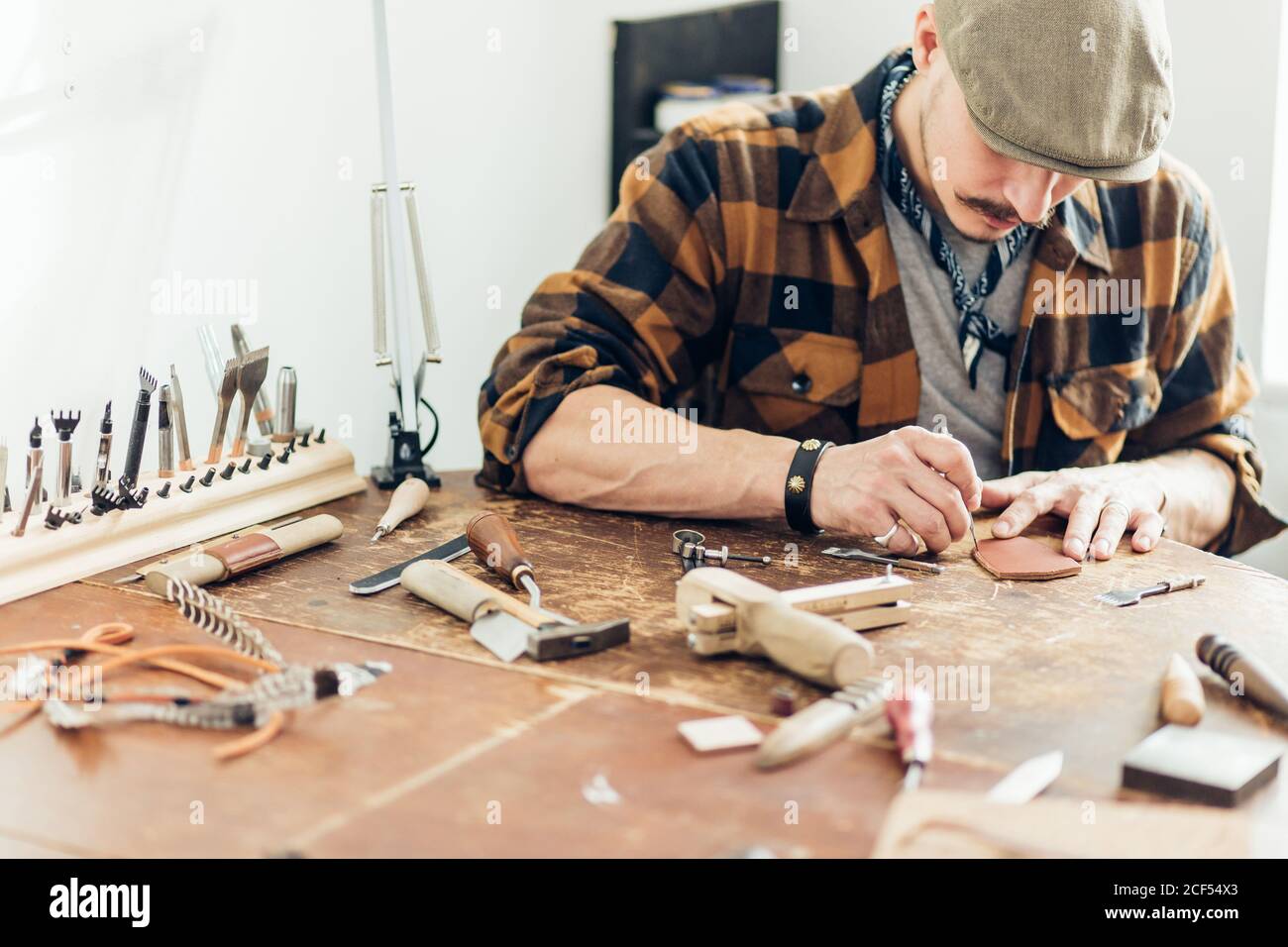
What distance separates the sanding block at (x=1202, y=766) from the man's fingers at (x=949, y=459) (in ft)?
1.75

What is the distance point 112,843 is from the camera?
32.6 inches

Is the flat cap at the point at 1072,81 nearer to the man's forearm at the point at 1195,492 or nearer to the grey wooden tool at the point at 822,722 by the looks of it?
the man's forearm at the point at 1195,492

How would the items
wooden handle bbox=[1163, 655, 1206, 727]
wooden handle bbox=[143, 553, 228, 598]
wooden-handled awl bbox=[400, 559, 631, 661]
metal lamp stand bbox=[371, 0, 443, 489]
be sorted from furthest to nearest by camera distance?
metal lamp stand bbox=[371, 0, 443, 489], wooden handle bbox=[143, 553, 228, 598], wooden-handled awl bbox=[400, 559, 631, 661], wooden handle bbox=[1163, 655, 1206, 727]

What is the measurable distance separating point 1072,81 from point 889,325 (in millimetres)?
524

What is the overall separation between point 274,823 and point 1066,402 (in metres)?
1.51

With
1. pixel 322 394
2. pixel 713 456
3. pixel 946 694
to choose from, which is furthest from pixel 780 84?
pixel 946 694

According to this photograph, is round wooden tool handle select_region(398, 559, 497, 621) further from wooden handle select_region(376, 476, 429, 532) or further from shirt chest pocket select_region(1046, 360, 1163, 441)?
shirt chest pocket select_region(1046, 360, 1163, 441)

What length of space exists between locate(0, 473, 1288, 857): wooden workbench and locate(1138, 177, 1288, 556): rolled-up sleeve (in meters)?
0.64

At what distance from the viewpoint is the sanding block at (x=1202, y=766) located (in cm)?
90

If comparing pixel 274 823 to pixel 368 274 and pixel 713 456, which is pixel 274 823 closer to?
pixel 713 456

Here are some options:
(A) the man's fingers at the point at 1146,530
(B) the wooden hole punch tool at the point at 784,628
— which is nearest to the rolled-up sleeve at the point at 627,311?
(B) the wooden hole punch tool at the point at 784,628

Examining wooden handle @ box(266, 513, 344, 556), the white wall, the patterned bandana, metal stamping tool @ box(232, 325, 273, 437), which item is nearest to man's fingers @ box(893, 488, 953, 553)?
the patterned bandana

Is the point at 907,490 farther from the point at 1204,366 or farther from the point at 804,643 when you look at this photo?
the point at 1204,366

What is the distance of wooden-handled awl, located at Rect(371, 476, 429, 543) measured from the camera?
1.56 m
